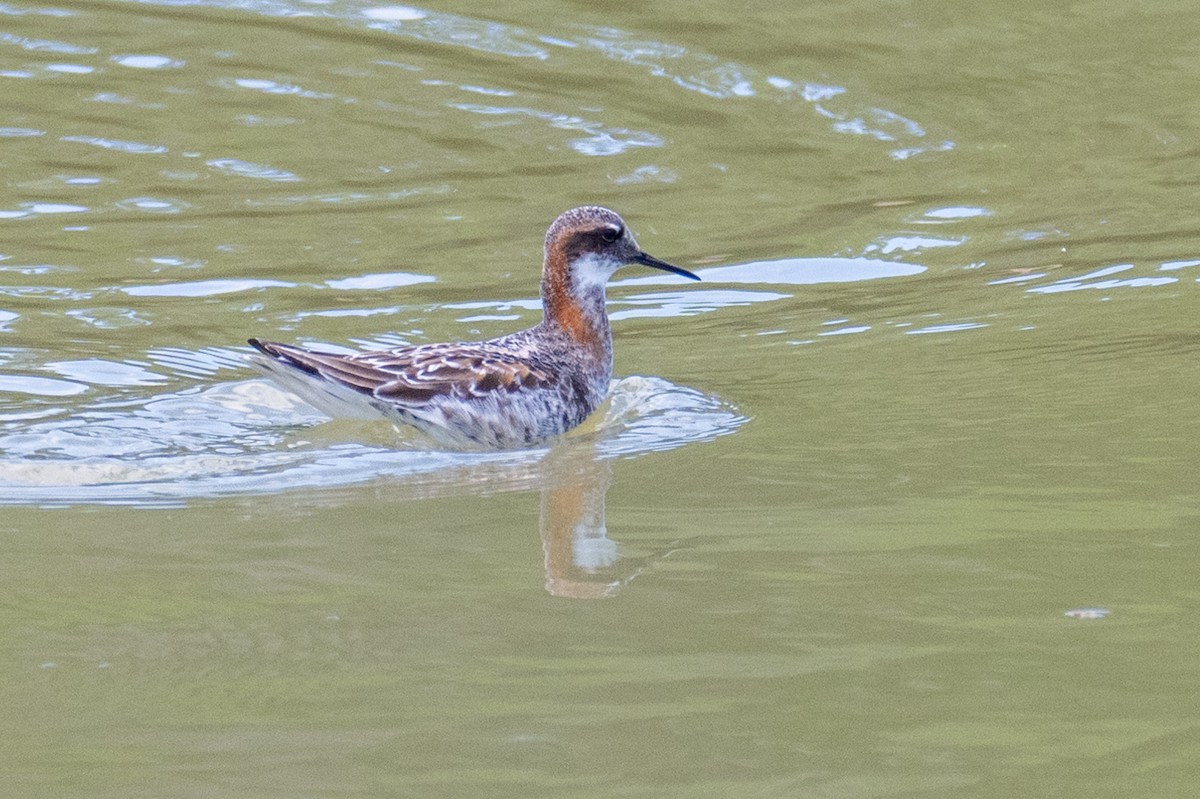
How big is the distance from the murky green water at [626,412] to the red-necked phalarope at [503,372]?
0.82 feet

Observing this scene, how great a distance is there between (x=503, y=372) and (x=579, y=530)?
2484 mm

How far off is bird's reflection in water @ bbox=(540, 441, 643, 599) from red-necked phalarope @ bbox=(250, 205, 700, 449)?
1.30ft

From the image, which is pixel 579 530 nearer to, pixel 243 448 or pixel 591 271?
pixel 243 448

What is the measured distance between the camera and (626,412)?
1075 centimetres

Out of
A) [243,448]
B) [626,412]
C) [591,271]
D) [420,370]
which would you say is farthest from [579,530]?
[591,271]

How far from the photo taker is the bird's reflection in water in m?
6.99

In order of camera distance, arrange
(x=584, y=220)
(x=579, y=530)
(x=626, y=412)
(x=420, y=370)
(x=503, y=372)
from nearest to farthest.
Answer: (x=579, y=530) < (x=420, y=370) < (x=503, y=372) < (x=626, y=412) < (x=584, y=220)

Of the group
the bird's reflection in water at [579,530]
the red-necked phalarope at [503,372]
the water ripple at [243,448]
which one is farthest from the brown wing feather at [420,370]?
the bird's reflection in water at [579,530]

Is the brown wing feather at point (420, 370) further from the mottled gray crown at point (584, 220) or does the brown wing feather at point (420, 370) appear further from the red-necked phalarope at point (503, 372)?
the mottled gray crown at point (584, 220)

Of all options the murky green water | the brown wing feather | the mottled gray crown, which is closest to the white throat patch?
the mottled gray crown

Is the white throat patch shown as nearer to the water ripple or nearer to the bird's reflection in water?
the water ripple

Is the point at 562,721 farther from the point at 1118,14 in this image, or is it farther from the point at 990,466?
the point at 1118,14

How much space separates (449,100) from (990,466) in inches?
412

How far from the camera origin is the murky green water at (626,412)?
5.50 metres
